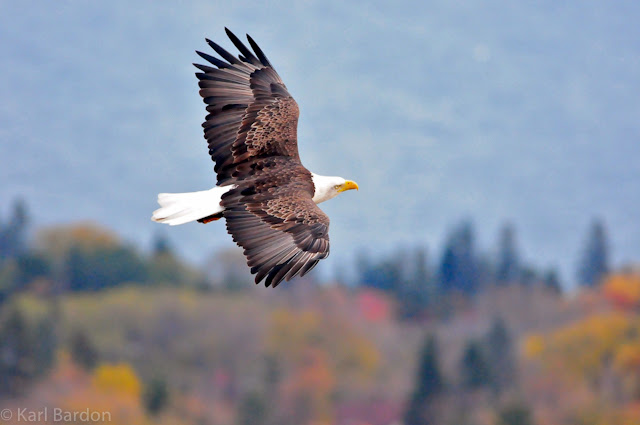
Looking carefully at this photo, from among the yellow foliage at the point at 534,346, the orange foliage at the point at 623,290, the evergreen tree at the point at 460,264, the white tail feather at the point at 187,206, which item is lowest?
the yellow foliage at the point at 534,346

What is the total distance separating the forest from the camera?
47.2 m

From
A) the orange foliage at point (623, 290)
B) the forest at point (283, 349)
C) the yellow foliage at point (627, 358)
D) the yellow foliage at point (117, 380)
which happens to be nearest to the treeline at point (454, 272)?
the forest at point (283, 349)

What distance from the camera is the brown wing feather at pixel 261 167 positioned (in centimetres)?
955

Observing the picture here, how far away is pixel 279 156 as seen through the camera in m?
10.7

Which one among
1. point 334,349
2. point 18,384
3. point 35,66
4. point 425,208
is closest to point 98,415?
point 18,384

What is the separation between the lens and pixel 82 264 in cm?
5975

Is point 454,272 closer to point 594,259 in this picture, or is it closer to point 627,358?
point 594,259

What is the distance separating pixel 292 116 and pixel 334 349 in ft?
132

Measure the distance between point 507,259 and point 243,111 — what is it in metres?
64.3

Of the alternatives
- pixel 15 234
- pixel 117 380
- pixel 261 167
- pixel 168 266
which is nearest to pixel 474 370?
Answer: pixel 117 380

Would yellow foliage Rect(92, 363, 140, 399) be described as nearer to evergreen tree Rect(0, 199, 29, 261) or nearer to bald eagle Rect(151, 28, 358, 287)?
evergreen tree Rect(0, 199, 29, 261)

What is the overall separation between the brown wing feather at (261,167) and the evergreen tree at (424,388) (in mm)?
37080

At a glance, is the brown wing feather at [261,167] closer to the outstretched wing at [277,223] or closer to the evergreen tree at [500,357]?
the outstretched wing at [277,223]

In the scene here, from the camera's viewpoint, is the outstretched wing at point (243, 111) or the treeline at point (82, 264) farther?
the treeline at point (82, 264)
